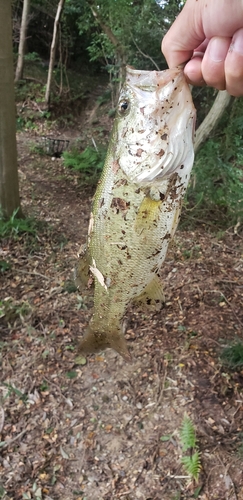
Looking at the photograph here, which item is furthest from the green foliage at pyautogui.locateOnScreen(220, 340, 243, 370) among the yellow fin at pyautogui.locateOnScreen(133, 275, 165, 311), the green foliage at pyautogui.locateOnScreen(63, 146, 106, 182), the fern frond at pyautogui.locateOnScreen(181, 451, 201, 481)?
the green foliage at pyautogui.locateOnScreen(63, 146, 106, 182)

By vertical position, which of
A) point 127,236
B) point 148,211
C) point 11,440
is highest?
point 148,211

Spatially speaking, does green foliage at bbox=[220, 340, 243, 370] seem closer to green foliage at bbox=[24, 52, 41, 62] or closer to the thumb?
the thumb

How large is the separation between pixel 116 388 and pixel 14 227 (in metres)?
2.31

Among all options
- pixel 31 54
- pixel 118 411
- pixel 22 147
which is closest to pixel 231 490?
pixel 118 411

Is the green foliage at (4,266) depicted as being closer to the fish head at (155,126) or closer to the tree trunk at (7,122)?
the tree trunk at (7,122)

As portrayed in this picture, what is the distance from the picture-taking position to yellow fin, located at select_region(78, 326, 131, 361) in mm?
2125

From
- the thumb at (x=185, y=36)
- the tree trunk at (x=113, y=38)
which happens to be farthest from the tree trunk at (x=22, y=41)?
the thumb at (x=185, y=36)

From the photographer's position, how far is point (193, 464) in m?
2.78

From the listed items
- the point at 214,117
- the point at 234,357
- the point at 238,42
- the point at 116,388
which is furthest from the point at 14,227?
the point at 238,42

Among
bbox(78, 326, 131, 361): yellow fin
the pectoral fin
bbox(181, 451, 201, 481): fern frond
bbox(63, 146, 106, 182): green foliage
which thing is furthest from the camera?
bbox(63, 146, 106, 182): green foliage

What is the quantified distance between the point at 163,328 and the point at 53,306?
1153 mm

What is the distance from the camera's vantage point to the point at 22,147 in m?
7.93

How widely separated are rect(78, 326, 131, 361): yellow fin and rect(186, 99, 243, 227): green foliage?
11.3 ft

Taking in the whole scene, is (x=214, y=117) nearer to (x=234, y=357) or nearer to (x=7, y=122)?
(x=7, y=122)
